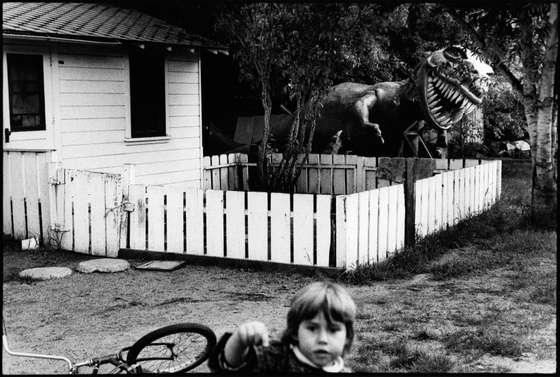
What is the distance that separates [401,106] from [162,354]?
10588 millimetres

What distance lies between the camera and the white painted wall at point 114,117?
1150cm

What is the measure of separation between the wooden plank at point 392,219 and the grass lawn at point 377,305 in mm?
151

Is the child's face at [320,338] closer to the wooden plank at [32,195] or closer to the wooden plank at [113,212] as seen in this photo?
the wooden plank at [113,212]

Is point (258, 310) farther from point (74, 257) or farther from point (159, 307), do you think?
point (74, 257)

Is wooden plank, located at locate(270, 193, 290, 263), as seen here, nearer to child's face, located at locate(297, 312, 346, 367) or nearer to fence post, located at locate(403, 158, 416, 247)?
fence post, located at locate(403, 158, 416, 247)

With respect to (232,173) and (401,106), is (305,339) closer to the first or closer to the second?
(232,173)

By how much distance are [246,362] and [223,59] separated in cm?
1498

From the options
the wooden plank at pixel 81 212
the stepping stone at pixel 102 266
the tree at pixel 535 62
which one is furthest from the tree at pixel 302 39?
the stepping stone at pixel 102 266

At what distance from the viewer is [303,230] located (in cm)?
812

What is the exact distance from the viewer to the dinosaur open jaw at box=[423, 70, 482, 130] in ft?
45.5

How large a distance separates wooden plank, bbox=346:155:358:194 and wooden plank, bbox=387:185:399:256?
495 centimetres

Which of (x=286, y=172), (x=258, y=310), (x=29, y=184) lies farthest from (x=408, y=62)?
(x=258, y=310)

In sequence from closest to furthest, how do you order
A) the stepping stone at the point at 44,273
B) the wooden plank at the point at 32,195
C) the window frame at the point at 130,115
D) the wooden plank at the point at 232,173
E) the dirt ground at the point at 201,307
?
1. the dirt ground at the point at 201,307
2. the stepping stone at the point at 44,273
3. the wooden plank at the point at 32,195
4. the window frame at the point at 130,115
5. the wooden plank at the point at 232,173

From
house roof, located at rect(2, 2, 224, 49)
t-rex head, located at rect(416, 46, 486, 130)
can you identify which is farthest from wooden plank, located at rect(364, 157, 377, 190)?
house roof, located at rect(2, 2, 224, 49)
